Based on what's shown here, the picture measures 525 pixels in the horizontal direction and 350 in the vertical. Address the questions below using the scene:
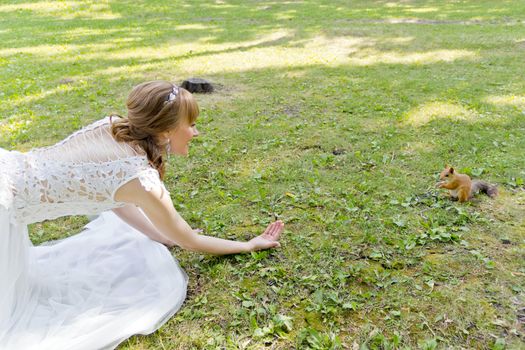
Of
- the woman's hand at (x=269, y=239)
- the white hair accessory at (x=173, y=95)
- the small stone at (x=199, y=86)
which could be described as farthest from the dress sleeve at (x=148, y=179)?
the small stone at (x=199, y=86)

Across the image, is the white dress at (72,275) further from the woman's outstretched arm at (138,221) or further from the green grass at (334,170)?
the woman's outstretched arm at (138,221)

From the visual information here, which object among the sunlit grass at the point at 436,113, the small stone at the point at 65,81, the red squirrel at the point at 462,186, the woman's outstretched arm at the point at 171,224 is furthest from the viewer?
the small stone at the point at 65,81

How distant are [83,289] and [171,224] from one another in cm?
63

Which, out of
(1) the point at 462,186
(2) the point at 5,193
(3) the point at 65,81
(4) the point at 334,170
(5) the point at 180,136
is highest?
(5) the point at 180,136

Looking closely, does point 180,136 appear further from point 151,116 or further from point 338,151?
point 338,151

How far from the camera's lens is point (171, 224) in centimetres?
230

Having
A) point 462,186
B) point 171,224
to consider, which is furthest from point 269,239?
point 462,186

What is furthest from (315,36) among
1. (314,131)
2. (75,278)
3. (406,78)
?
(75,278)

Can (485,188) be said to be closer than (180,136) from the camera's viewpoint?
No

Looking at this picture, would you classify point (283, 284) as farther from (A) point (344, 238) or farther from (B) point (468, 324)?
(B) point (468, 324)

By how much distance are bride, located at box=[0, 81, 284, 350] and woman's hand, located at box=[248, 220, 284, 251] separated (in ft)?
1.35

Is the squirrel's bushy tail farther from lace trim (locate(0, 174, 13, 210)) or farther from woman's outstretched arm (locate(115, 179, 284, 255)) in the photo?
lace trim (locate(0, 174, 13, 210))

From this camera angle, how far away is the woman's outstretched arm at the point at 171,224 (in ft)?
7.13

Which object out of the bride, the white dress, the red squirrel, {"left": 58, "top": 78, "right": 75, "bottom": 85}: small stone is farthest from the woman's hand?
{"left": 58, "top": 78, "right": 75, "bottom": 85}: small stone
